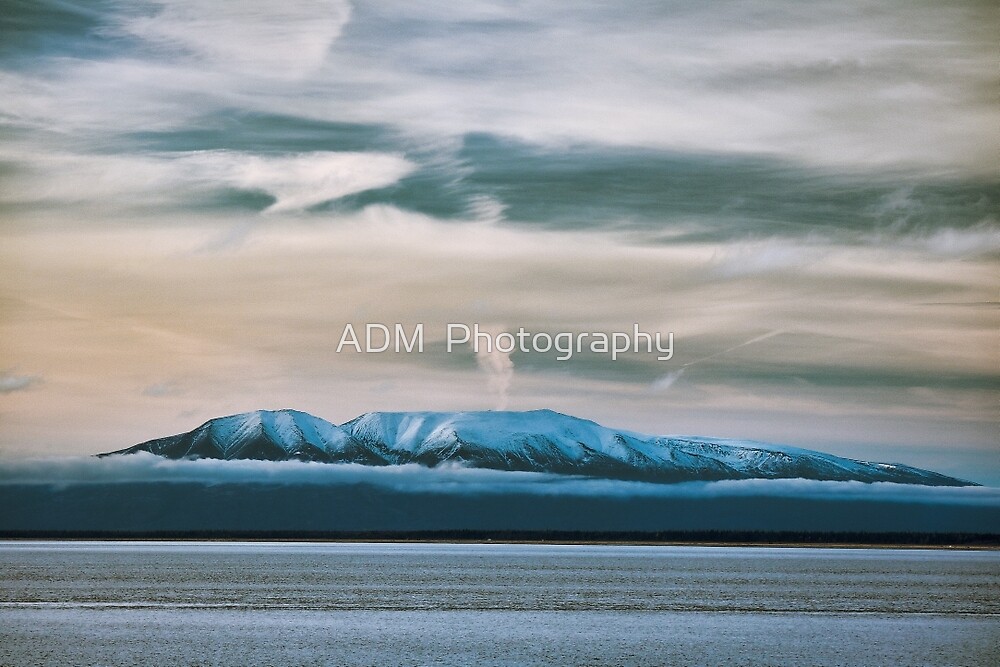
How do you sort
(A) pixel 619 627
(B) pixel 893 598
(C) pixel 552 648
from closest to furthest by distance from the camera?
(C) pixel 552 648 → (A) pixel 619 627 → (B) pixel 893 598

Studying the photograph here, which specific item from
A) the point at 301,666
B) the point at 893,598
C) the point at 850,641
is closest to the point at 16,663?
the point at 301,666

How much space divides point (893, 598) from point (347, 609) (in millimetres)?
51146

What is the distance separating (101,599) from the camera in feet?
337

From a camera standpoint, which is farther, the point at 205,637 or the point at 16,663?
the point at 205,637

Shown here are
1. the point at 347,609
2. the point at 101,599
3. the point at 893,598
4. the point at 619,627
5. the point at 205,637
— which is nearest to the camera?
the point at 205,637

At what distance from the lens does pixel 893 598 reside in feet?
372

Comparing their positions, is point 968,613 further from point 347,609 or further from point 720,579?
point 720,579

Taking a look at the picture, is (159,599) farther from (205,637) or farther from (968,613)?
(968,613)

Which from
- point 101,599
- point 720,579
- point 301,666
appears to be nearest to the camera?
point 301,666

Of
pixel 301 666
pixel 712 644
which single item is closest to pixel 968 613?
pixel 712 644

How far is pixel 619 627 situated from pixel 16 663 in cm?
3521

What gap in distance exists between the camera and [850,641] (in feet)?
228

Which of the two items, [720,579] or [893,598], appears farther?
[720,579]

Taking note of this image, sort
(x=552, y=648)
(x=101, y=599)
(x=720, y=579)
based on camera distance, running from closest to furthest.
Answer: (x=552, y=648) → (x=101, y=599) → (x=720, y=579)
